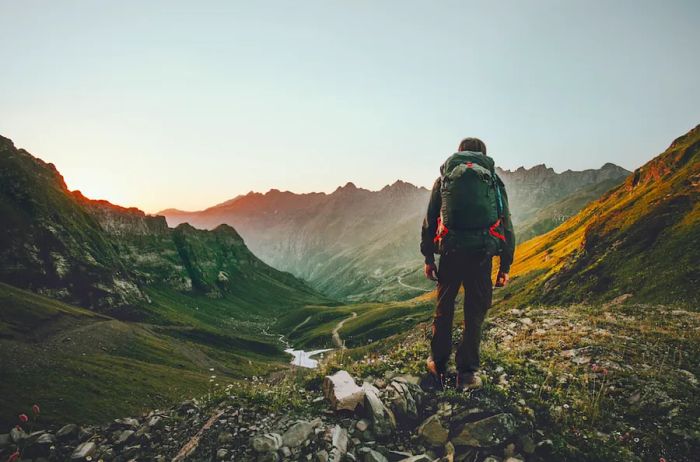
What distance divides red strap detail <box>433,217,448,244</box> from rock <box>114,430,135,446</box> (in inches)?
351

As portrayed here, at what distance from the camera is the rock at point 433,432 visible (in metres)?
7.93

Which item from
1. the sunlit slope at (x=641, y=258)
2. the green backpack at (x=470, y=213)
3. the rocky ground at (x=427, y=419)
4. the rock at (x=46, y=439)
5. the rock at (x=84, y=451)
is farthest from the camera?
the sunlit slope at (x=641, y=258)

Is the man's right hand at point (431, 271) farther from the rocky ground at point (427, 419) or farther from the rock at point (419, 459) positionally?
the rock at point (419, 459)

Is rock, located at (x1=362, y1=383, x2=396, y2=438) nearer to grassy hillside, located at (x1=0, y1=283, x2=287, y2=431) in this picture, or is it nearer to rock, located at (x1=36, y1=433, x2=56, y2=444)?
rock, located at (x1=36, y1=433, x2=56, y2=444)

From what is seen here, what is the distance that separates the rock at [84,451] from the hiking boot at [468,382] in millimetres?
8964

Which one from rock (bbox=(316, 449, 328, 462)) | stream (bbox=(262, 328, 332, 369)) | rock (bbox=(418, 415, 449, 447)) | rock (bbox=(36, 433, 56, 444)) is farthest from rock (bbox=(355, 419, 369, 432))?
stream (bbox=(262, 328, 332, 369))

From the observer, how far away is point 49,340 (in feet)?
270

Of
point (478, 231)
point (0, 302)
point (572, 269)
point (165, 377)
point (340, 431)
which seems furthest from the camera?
point (0, 302)

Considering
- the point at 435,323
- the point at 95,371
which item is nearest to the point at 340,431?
the point at 435,323

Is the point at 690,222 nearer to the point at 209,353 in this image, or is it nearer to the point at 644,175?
the point at 644,175

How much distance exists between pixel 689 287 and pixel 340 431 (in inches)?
1609

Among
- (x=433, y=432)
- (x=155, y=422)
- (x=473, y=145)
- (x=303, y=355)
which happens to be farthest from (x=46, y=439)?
(x=303, y=355)

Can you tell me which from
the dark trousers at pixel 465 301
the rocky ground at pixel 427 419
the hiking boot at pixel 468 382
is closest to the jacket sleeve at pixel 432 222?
→ the dark trousers at pixel 465 301

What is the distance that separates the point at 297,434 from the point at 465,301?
4.97m
